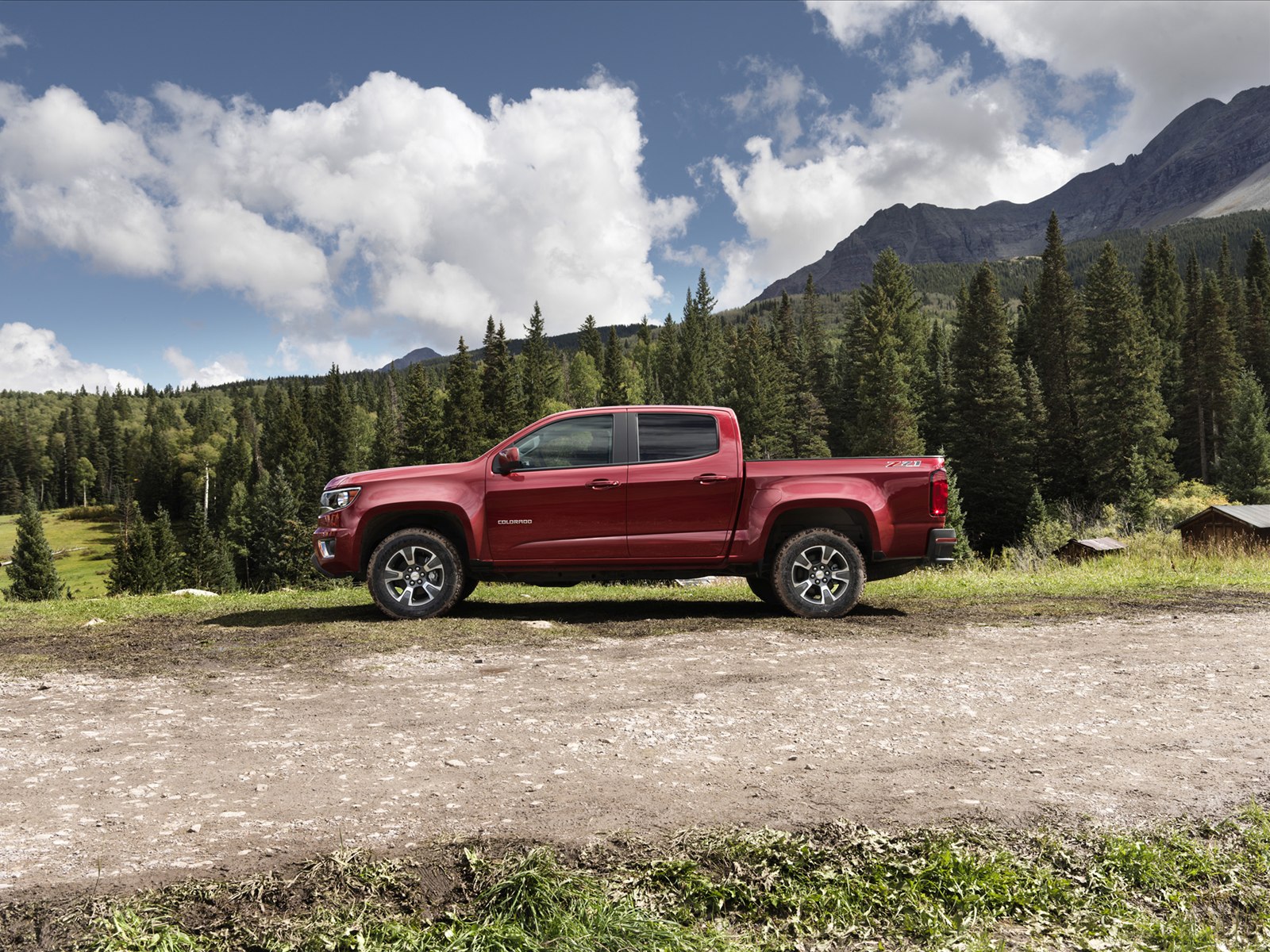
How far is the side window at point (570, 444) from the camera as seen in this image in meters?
8.74

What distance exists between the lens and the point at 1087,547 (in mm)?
33750

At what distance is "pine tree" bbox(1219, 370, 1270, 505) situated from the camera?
2127 inches

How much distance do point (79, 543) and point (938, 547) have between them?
121462 millimetres

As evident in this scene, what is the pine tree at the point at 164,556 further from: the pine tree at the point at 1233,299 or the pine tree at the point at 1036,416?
the pine tree at the point at 1233,299

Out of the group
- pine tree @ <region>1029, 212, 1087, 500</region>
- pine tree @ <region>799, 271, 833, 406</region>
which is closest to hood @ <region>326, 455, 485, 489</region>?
pine tree @ <region>1029, 212, 1087, 500</region>

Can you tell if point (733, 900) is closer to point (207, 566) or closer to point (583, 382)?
point (207, 566)

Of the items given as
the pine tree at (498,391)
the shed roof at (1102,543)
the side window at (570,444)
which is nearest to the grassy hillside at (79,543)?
the pine tree at (498,391)

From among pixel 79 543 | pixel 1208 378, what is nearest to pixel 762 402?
pixel 1208 378

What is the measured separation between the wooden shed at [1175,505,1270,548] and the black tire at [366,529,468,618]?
111ft

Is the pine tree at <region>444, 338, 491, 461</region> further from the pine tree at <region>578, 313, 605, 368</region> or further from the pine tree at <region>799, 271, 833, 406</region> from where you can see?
the pine tree at <region>578, 313, 605, 368</region>

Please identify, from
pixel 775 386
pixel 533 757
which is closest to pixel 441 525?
pixel 533 757

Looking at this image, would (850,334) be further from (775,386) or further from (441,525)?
(441,525)

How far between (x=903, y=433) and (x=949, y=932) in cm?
5609

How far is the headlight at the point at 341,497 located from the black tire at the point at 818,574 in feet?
15.0
